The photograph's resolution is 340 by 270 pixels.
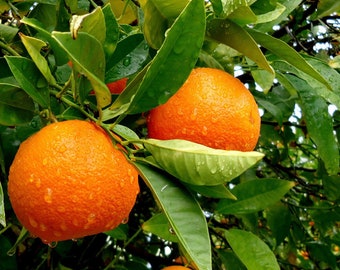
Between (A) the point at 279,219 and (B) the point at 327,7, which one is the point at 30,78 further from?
(A) the point at 279,219

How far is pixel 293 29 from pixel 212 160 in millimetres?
1266

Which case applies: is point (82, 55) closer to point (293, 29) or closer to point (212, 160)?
point (212, 160)

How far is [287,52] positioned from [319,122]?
0.46 m

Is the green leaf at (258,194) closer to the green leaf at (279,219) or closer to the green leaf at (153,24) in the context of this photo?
the green leaf at (279,219)

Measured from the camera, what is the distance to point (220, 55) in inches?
42.7

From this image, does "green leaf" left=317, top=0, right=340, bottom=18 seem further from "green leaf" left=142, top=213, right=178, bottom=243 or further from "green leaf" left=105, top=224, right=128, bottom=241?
"green leaf" left=105, top=224, right=128, bottom=241

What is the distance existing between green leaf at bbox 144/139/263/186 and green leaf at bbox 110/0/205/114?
0.07 meters

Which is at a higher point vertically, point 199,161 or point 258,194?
point 199,161

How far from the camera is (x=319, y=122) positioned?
1.33 m

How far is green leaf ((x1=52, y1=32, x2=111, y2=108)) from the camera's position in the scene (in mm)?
712

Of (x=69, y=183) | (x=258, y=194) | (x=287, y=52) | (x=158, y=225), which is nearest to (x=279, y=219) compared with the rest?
(x=258, y=194)

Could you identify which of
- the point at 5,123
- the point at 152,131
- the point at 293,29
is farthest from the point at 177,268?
the point at 293,29

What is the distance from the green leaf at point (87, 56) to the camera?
71 centimetres

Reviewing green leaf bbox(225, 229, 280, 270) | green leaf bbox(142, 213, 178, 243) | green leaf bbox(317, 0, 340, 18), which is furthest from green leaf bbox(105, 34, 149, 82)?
green leaf bbox(317, 0, 340, 18)
